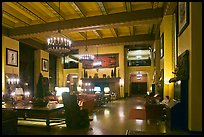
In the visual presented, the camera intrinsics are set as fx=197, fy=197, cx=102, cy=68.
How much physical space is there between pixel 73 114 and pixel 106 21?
17.1 feet

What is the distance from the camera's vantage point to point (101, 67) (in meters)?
18.2

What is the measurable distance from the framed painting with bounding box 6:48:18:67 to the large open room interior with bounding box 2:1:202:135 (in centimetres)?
6

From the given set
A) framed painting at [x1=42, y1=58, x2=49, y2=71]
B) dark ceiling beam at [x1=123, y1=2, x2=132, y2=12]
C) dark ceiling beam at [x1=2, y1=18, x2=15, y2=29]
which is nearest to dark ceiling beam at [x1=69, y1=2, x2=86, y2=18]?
dark ceiling beam at [x1=123, y1=2, x2=132, y2=12]

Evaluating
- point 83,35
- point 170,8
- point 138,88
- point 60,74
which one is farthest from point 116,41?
point 138,88

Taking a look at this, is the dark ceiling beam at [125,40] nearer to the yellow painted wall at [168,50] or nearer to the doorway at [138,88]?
the yellow painted wall at [168,50]

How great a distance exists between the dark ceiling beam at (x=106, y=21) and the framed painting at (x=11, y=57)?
5.59ft

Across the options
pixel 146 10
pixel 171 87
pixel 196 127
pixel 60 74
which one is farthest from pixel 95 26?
pixel 60 74

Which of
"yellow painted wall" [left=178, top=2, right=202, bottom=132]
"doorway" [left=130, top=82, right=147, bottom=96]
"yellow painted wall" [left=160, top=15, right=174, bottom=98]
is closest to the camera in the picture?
"yellow painted wall" [left=178, top=2, right=202, bottom=132]

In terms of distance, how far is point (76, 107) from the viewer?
5879 millimetres

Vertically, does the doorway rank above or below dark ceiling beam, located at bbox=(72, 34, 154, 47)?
below

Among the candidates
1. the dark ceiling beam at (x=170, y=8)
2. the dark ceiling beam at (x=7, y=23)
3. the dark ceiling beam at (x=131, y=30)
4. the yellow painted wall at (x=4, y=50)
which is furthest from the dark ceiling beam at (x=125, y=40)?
the dark ceiling beam at (x=170, y=8)

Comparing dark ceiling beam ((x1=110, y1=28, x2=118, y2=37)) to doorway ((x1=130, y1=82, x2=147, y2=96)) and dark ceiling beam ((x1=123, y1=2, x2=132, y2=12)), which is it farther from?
doorway ((x1=130, y1=82, x2=147, y2=96))

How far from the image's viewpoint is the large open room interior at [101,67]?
5.13 metres

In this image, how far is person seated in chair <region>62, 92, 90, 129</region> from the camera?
18.7 ft
